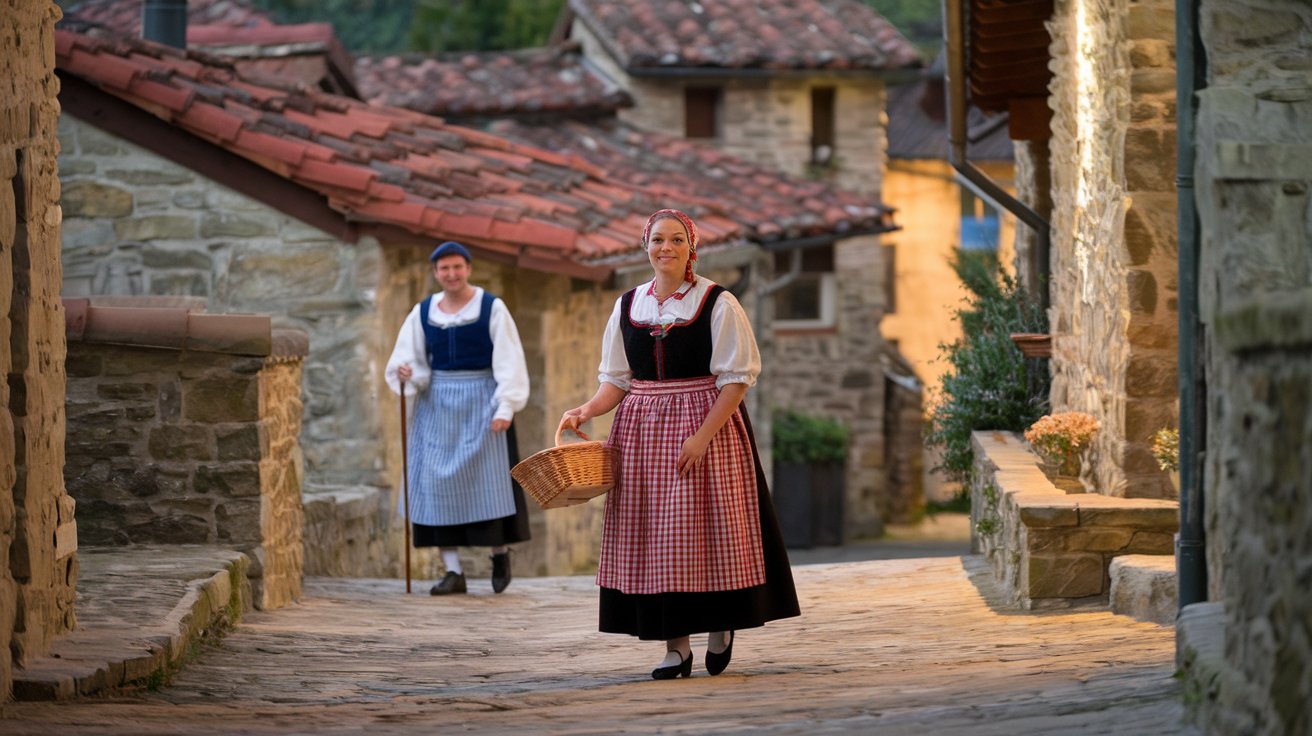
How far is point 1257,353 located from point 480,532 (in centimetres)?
586

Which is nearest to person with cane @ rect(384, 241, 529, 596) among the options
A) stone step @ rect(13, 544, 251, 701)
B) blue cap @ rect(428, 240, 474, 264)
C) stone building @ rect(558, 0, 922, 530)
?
blue cap @ rect(428, 240, 474, 264)

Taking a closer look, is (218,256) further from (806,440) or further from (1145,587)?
(806,440)

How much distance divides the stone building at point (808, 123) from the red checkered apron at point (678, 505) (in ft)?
53.4

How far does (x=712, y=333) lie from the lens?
6.14 m

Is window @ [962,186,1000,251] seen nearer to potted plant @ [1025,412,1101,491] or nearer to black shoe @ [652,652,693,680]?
potted plant @ [1025,412,1101,491]

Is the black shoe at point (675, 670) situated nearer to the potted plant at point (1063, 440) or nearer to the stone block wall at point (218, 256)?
the potted plant at point (1063, 440)

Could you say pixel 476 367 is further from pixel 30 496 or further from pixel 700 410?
pixel 30 496

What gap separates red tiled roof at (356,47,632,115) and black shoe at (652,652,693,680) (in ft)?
51.4

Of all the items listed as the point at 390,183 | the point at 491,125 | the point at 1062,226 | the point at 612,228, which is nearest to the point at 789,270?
the point at 491,125

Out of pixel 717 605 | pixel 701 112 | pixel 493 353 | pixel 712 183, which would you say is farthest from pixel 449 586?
pixel 701 112

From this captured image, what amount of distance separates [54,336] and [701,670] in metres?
2.41

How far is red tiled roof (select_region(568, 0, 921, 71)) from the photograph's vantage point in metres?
22.9

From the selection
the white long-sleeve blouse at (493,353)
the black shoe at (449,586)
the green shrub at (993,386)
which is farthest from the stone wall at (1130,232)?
the black shoe at (449,586)

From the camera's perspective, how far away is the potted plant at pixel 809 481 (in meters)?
23.4
